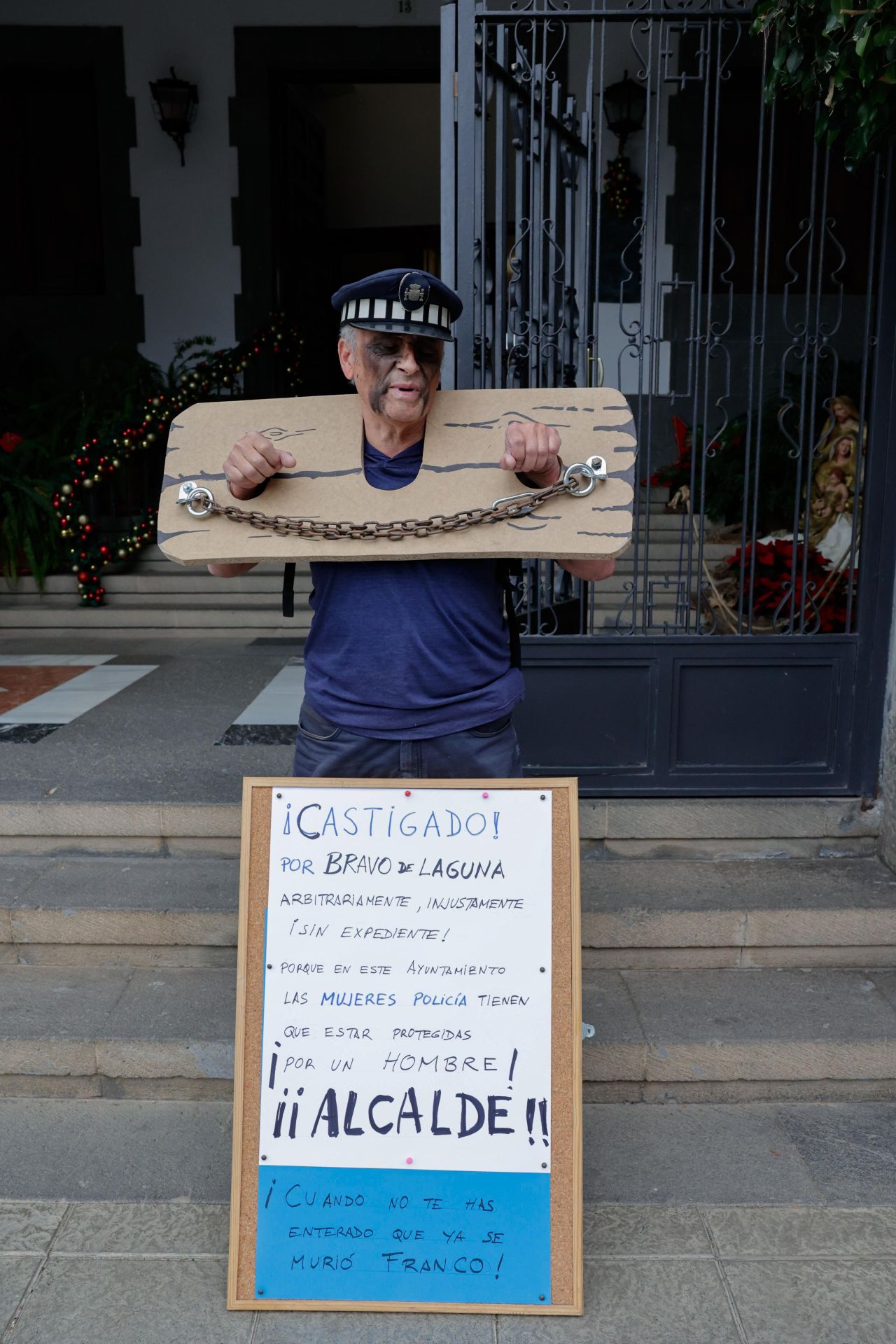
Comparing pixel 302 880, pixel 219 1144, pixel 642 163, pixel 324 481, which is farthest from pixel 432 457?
pixel 642 163

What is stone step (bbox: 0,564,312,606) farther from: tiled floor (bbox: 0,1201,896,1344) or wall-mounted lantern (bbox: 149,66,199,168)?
tiled floor (bbox: 0,1201,896,1344)

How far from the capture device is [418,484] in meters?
1.94

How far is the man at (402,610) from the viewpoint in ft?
6.20

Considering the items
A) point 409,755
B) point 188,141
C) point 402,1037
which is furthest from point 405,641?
point 188,141

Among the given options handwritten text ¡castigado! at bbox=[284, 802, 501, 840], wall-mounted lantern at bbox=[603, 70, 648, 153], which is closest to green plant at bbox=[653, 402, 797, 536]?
wall-mounted lantern at bbox=[603, 70, 648, 153]

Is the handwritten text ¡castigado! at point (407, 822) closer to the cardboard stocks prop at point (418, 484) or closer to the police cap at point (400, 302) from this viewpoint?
the cardboard stocks prop at point (418, 484)

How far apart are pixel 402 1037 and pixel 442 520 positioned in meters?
0.97

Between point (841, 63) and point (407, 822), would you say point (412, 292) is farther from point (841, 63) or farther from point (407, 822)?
point (841, 63)

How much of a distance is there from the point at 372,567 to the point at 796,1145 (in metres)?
1.67

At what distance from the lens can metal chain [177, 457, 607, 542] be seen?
190 centimetres

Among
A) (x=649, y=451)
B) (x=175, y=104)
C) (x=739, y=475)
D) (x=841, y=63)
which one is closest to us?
(x=841, y=63)

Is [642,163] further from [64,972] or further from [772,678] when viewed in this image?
[64,972]

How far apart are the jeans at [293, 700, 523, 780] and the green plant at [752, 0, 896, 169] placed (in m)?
1.60

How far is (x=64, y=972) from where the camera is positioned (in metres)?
3.07
